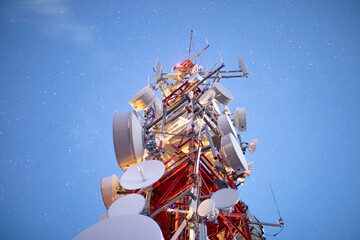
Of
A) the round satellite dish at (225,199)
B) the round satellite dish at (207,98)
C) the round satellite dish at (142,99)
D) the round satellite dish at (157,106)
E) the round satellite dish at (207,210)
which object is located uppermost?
the round satellite dish at (142,99)

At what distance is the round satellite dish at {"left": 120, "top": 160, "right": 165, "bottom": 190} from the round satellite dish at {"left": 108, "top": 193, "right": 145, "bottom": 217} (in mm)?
221

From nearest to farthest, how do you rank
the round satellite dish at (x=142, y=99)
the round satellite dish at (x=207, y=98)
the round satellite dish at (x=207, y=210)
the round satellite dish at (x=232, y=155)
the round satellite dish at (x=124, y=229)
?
the round satellite dish at (x=124, y=229), the round satellite dish at (x=207, y=210), the round satellite dish at (x=232, y=155), the round satellite dish at (x=207, y=98), the round satellite dish at (x=142, y=99)

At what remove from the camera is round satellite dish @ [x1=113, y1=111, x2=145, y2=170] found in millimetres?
4031

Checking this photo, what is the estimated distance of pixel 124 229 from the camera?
1.99 metres

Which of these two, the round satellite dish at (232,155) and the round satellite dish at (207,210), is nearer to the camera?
the round satellite dish at (207,210)

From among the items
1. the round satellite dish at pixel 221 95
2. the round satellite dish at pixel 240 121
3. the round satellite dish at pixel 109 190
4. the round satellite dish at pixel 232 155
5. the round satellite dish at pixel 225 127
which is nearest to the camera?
the round satellite dish at pixel 232 155

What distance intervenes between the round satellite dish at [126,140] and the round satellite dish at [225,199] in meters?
1.76

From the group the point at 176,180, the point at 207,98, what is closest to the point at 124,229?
the point at 176,180

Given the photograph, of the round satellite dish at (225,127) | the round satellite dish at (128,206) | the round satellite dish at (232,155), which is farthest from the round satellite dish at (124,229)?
the round satellite dish at (225,127)

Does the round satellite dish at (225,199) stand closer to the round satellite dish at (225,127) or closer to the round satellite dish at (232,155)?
the round satellite dish at (232,155)

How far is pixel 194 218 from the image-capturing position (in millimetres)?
3039

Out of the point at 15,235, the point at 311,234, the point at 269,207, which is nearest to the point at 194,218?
the point at 15,235

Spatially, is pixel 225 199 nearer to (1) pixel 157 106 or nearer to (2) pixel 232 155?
(2) pixel 232 155

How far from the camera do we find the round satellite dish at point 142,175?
3652mm
